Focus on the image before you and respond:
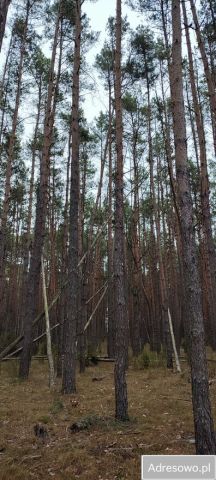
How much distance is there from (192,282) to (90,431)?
2961mm

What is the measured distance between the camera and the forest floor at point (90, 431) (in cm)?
A: 428

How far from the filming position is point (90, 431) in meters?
5.53

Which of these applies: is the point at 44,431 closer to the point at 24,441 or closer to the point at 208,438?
the point at 24,441

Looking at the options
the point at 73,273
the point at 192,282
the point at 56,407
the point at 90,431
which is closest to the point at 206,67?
the point at 73,273

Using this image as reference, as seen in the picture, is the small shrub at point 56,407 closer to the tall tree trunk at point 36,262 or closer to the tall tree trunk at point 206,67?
the tall tree trunk at point 36,262

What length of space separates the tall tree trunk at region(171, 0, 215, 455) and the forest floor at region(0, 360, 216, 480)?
0.67m

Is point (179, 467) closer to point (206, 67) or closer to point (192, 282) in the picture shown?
point (192, 282)

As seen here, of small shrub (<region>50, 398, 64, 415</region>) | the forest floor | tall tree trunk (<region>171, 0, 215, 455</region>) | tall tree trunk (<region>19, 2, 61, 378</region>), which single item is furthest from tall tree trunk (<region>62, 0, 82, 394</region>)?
tall tree trunk (<region>171, 0, 215, 455</region>)

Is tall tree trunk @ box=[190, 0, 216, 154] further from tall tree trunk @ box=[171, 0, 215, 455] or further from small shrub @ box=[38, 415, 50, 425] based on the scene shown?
small shrub @ box=[38, 415, 50, 425]

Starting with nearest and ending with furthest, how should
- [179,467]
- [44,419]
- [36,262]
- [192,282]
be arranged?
1. [179,467]
2. [192,282]
3. [44,419]
4. [36,262]

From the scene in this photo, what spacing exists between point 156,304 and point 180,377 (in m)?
13.5

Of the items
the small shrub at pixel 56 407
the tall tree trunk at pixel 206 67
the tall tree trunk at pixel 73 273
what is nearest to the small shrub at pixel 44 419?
the small shrub at pixel 56 407

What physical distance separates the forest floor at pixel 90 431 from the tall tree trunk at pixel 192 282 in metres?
0.67

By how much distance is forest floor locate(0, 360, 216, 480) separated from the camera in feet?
14.0
